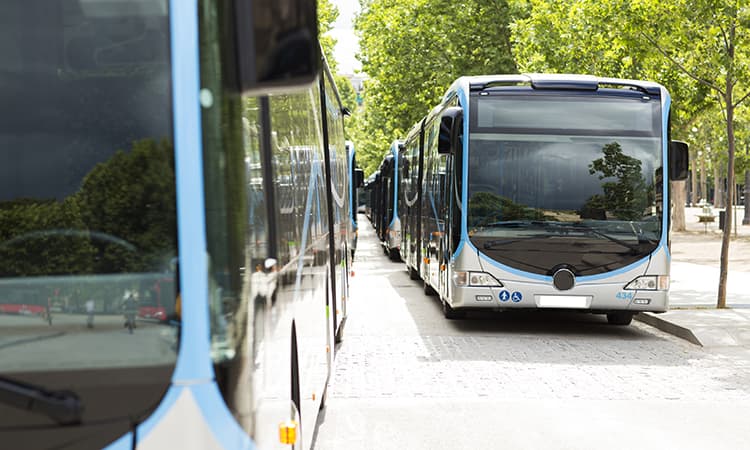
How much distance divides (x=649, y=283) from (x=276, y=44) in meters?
9.94

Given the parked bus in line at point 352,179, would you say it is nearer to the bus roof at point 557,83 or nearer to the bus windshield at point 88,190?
the bus roof at point 557,83

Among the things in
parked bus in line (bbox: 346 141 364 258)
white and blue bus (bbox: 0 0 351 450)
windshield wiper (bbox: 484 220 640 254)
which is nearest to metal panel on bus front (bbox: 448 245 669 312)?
windshield wiper (bbox: 484 220 640 254)

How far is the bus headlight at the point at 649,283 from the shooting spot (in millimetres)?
11766

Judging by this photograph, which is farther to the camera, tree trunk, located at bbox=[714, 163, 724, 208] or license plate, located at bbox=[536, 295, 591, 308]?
tree trunk, located at bbox=[714, 163, 724, 208]

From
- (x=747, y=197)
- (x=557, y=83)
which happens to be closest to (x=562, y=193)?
(x=557, y=83)

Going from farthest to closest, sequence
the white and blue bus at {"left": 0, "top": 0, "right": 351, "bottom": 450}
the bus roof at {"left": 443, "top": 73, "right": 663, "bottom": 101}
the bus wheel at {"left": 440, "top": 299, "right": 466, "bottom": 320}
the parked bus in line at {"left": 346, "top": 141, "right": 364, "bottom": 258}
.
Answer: the parked bus in line at {"left": 346, "top": 141, "right": 364, "bottom": 258} → the bus wheel at {"left": 440, "top": 299, "right": 466, "bottom": 320} → the bus roof at {"left": 443, "top": 73, "right": 663, "bottom": 101} → the white and blue bus at {"left": 0, "top": 0, "right": 351, "bottom": 450}

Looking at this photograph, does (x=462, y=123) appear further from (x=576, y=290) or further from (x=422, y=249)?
(x=422, y=249)

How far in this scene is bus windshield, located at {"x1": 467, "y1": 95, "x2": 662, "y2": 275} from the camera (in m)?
11.8

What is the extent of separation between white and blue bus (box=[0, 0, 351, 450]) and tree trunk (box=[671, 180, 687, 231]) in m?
37.4

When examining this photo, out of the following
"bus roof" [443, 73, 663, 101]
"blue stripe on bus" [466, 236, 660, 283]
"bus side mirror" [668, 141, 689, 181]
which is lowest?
"blue stripe on bus" [466, 236, 660, 283]

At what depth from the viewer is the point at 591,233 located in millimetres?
11766

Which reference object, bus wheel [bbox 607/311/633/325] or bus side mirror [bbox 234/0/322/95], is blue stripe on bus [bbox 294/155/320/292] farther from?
bus wheel [bbox 607/311/633/325]

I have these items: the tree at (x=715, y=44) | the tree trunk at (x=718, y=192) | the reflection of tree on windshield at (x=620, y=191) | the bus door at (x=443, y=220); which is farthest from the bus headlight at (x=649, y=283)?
the tree trunk at (x=718, y=192)

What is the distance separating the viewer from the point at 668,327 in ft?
41.3
